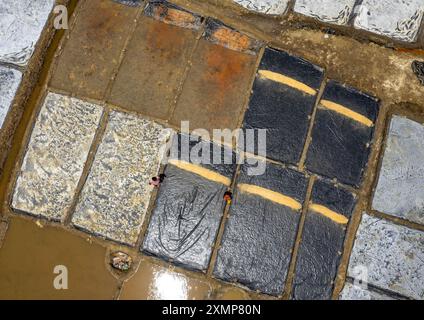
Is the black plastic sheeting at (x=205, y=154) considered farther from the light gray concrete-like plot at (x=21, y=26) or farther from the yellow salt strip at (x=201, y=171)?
the light gray concrete-like plot at (x=21, y=26)

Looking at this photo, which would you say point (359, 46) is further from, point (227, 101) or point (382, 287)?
point (382, 287)

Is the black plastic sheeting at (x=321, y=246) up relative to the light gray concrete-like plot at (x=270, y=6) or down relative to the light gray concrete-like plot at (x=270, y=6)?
down

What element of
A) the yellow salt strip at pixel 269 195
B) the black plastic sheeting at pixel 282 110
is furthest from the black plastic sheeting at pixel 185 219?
the black plastic sheeting at pixel 282 110

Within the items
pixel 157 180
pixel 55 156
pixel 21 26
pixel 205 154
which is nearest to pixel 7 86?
pixel 21 26

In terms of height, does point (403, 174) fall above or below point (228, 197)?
above

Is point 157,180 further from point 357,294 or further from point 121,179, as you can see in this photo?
point 357,294

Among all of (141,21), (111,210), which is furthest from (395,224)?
(141,21)
